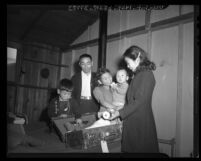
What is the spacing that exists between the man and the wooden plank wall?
2015 mm

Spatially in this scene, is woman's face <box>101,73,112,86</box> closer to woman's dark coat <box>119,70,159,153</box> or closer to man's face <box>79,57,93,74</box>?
man's face <box>79,57,93,74</box>

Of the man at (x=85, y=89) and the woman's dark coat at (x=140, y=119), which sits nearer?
the woman's dark coat at (x=140, y=119)

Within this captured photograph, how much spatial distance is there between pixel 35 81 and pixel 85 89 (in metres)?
2.13

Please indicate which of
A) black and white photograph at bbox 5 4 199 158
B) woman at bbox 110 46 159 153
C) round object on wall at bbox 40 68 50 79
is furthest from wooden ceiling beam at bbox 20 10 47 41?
woman at bbox 110 46 159 153

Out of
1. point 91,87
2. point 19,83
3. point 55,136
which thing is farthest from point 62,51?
point 55,136

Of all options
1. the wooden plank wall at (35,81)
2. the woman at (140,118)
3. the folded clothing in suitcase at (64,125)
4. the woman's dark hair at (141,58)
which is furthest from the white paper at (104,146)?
the wooden plank wall at (35,81)

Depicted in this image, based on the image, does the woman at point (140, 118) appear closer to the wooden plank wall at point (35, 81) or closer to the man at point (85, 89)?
the man at point (85, 89)

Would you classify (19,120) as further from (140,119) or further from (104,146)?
(140,119)

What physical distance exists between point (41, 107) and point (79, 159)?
3.01 meters

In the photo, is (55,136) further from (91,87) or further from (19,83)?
(19,83)

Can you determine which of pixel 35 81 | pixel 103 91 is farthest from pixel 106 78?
pixel 35 81

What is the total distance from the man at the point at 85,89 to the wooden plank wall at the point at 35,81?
6.61ft

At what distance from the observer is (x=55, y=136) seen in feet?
7.88

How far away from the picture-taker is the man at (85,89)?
2639mm
